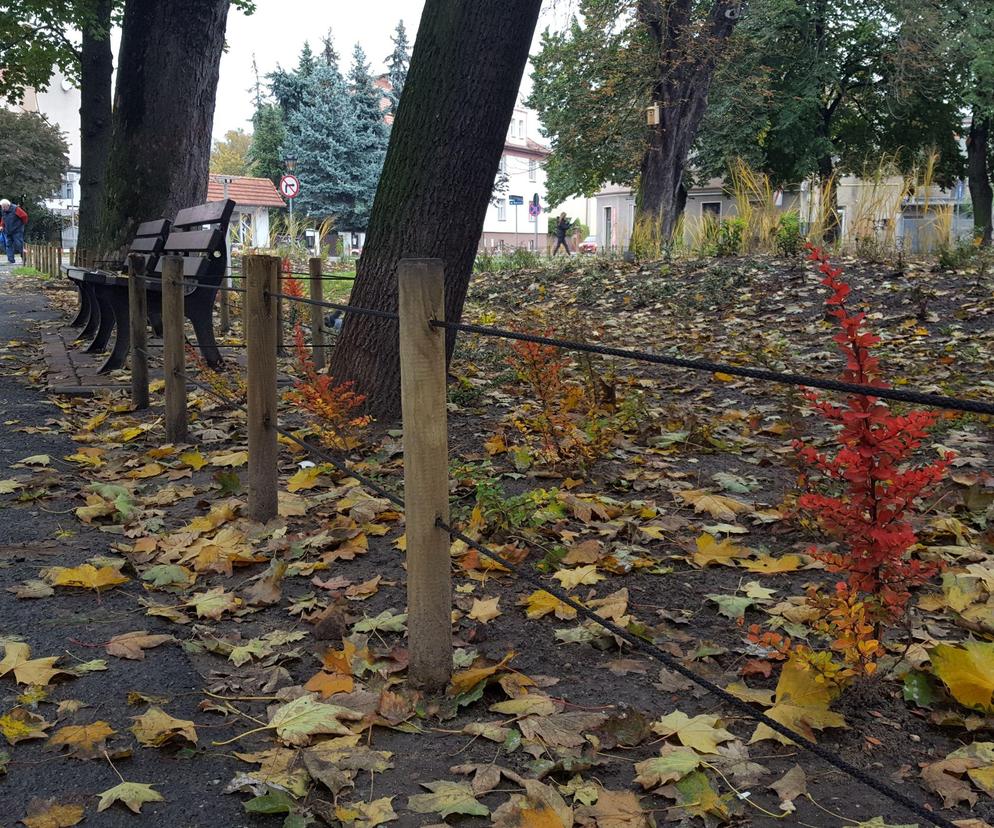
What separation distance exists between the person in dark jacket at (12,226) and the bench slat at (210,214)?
32.5 m

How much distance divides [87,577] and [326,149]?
1934 inches

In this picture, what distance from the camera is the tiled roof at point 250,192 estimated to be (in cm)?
6162

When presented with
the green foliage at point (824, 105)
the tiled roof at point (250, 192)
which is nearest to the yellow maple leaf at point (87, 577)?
the green foliage at point (824, 105)

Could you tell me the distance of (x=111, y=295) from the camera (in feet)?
25.2

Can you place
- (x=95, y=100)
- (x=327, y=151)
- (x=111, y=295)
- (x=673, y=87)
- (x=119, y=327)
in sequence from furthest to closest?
(x=327, y=151) < (x=673, y=87) < (x=95, y=100) < (x=119, y=327) < (x=111, y=295)

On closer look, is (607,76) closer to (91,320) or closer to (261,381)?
(91,320)

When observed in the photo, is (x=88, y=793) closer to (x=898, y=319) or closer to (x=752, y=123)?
(x=898, y=319)

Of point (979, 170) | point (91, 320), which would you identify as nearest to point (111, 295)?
point (91, 320)

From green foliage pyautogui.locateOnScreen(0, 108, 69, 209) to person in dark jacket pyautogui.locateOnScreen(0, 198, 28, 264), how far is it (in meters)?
12.3

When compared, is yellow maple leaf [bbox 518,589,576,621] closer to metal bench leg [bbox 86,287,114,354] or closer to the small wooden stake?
the small wooden stake

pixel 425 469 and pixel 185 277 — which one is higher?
pixel 185 277

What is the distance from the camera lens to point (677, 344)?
9.08 m

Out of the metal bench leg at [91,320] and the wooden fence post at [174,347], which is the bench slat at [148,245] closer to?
the metal bench leg at [91,320]

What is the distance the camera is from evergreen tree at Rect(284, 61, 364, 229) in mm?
50031
